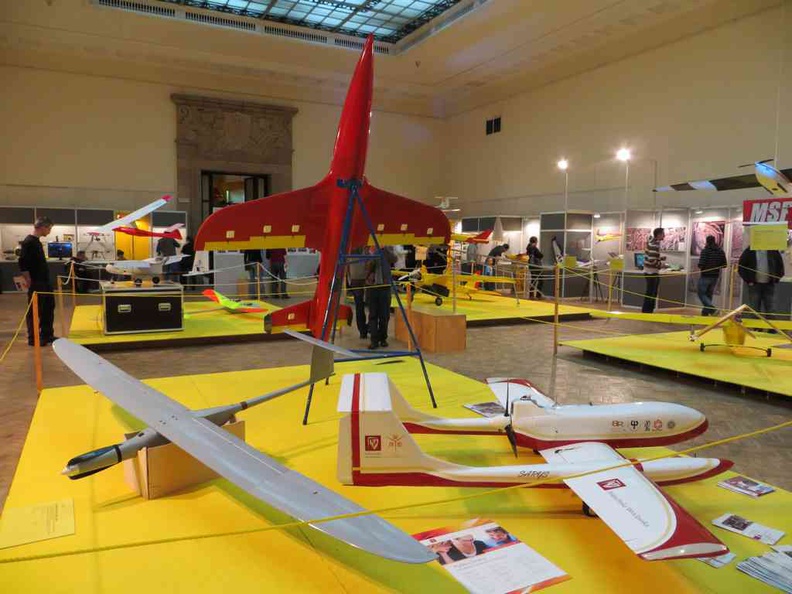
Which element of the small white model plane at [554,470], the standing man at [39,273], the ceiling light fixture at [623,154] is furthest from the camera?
the ceiling light fixture at [623,154]

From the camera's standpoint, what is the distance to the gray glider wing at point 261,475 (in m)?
1.85

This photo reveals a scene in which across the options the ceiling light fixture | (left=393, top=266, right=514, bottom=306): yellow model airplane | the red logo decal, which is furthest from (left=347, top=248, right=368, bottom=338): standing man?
the ceiling light fixture

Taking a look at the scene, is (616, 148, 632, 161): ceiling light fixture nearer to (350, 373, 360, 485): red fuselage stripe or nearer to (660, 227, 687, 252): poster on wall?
(660, 227, 687, 252): poster on wall

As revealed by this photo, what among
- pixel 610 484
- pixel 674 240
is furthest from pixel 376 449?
pixel 674 240

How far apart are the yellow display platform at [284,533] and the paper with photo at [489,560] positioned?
0.21ft

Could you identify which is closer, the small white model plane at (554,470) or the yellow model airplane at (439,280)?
the small white model plane at (554,470)

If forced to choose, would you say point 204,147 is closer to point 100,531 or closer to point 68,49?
point 68,49

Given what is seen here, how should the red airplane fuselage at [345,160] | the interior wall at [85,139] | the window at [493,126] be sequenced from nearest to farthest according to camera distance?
1. the red airplane fuselage at [345,160]
2. the interior wall at [85,139]
3. the window at [493,126]

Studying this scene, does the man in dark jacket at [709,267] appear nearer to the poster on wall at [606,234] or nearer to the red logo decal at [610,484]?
the poster on wall at [606,234]

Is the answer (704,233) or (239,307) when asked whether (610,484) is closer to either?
(239,307)

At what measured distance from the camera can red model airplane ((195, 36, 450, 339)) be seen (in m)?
4.51

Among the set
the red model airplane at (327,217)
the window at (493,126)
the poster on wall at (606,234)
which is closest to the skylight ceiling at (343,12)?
the window at (493,126)

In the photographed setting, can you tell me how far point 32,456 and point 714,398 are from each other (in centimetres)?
594

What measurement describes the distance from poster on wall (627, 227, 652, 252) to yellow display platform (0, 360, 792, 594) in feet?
34.6
